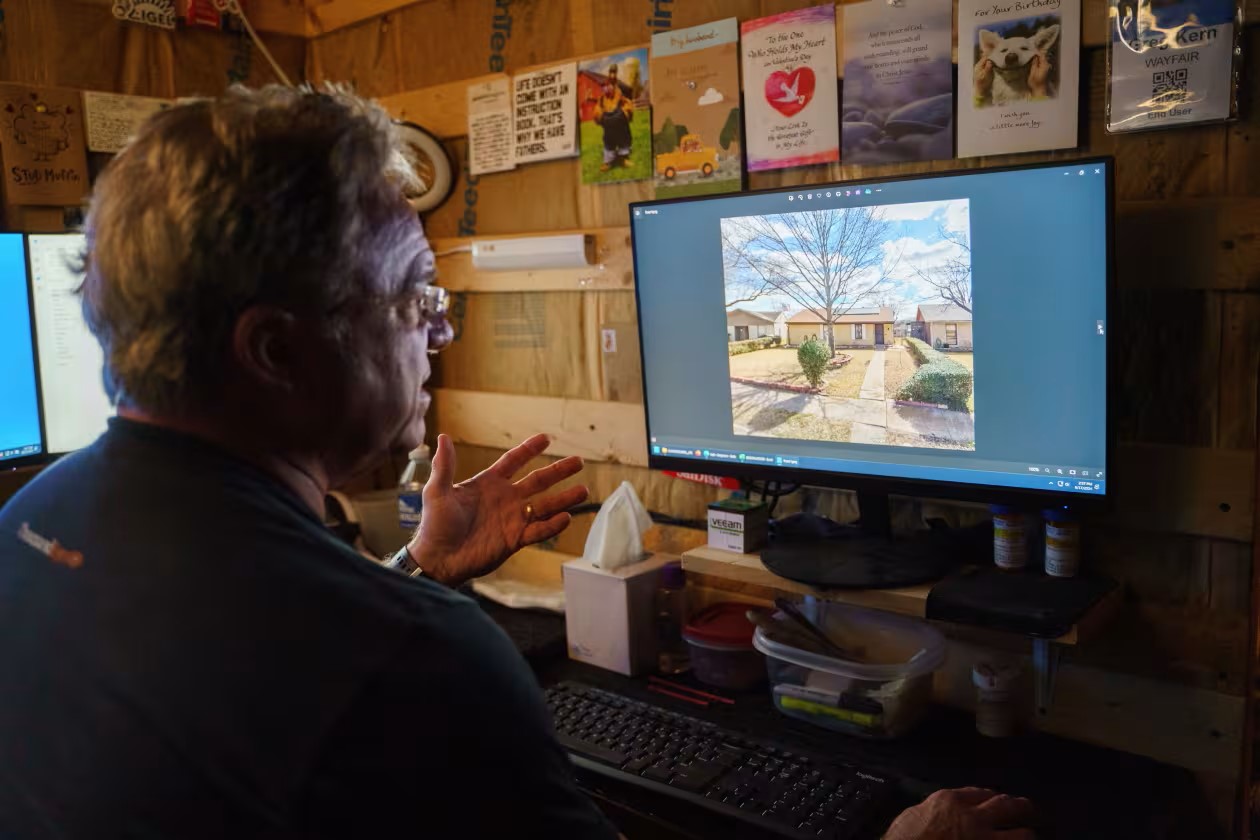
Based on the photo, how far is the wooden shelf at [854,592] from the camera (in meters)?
1.25

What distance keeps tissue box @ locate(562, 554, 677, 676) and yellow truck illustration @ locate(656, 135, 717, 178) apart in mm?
676

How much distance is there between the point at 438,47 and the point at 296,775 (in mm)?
1850

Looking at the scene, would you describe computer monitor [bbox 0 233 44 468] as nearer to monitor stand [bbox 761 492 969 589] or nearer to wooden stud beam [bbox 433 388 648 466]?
wooden stud beam [bbox 433 388 648 466]

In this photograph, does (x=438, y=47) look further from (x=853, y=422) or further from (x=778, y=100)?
(x=853, y=422)

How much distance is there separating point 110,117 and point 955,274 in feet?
5.73

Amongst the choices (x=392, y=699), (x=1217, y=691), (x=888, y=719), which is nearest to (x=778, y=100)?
(x=888, y=719)

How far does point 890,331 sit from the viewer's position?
4.50ft

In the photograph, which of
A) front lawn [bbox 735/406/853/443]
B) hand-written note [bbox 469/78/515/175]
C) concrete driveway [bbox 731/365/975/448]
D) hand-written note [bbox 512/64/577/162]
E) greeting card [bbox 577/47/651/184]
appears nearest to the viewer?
concrete driveway [bbox 731/365/975/448]

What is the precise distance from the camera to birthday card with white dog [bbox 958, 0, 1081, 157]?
1315mm

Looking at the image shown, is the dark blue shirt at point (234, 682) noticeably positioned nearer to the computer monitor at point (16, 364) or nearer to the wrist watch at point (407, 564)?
the wrist watch at point (407, 564)

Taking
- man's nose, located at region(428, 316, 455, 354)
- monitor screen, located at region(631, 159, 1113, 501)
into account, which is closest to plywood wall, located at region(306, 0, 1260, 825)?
monitor screen, located at region(631, 159, 1113, 501)

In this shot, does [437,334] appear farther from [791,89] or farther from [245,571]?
[791,89]

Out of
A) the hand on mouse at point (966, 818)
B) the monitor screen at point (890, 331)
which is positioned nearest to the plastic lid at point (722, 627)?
the monitor screen at point (890, 331)

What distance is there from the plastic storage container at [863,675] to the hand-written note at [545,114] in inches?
39.9
